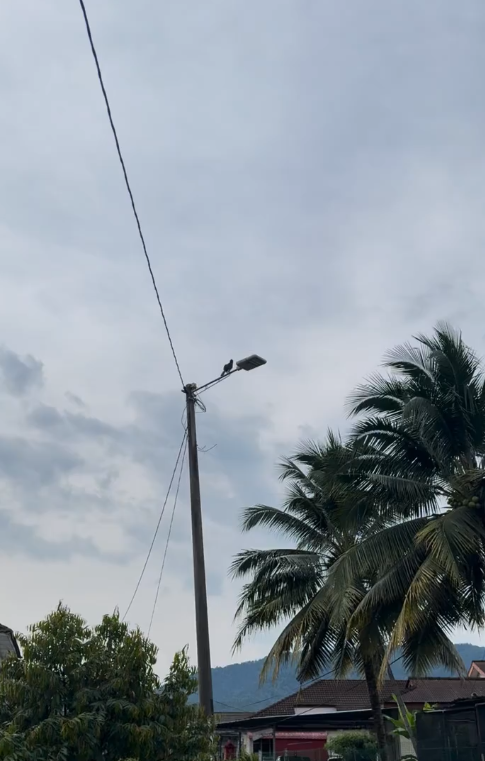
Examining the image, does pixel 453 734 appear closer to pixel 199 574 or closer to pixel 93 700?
pixel 199 574

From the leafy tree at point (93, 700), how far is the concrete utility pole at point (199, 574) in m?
1.03

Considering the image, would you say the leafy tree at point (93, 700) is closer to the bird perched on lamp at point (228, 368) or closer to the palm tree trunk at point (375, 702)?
the bird perched on lamp at point (228, 368)

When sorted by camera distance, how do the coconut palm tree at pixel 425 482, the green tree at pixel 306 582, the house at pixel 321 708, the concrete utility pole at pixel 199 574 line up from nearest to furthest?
the concrete utility pole at pixel 199 574 → the coconut palm tree at pixel 425 482 → the green tree at pixel 306 582 → the house at pixel 321 708

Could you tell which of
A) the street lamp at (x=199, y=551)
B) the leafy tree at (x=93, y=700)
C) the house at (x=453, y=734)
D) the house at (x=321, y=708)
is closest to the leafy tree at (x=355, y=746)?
the house at (x=321, y=708)

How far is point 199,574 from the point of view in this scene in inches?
479

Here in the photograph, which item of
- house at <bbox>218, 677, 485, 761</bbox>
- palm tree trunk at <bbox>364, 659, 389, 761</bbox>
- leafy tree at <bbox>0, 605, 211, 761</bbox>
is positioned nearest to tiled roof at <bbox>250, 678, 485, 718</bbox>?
house at <bbox>218, 677, 485, 761</bbox>

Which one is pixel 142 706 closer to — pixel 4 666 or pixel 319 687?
pixel 4 666

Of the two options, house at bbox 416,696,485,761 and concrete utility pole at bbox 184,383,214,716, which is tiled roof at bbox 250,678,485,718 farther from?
concrete utility pole at bbox 184,383,214,716

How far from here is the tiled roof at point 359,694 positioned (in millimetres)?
37094

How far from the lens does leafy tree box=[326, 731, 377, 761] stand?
27391 mm

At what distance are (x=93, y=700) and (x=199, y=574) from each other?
3028mm

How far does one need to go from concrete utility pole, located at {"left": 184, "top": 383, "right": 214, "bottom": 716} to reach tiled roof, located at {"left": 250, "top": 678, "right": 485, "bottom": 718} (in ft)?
86.0

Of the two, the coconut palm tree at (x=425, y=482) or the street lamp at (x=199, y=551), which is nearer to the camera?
the street lamp at (x=199, y=551)

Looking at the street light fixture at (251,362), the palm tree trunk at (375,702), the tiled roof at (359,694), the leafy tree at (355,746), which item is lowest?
the leafy tree at (355,746)
